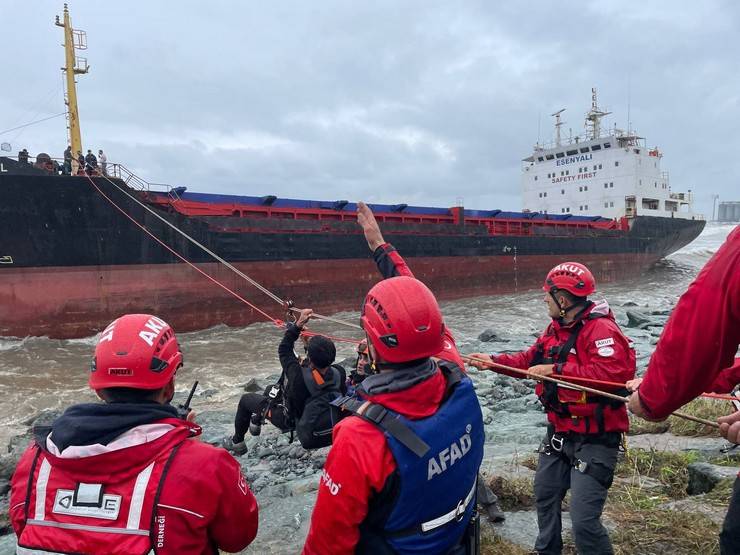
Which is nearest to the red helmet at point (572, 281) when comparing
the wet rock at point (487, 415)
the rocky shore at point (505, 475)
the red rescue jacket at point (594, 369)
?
the red rescue jacket at point (594, 369)

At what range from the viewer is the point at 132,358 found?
5.21 ft

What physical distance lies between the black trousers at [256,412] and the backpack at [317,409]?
0.30 m

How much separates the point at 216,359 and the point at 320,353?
316 inches

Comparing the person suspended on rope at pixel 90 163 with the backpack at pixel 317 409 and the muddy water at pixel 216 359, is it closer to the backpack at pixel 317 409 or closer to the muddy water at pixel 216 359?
the muddy water at pixel 216 359

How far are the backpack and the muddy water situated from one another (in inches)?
87.7

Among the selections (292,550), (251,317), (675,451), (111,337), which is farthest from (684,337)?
(251,317)

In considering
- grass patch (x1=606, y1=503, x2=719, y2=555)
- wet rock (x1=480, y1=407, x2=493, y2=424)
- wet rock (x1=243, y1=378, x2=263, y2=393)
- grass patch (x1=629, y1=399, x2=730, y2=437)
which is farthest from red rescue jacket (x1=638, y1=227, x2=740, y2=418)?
wet rock (x1=243, y1=378, x2=263, y2=393)

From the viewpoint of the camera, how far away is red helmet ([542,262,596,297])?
2750mm

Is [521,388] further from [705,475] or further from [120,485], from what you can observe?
[120,485]

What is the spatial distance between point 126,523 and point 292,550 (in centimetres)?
193

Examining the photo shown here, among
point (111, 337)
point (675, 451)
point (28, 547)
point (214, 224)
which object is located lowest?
point (675, 451)

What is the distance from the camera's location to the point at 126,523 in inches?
54.1

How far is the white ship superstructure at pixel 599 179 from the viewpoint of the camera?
29562 millimetres

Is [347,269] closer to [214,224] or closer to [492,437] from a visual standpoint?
[214,224]
